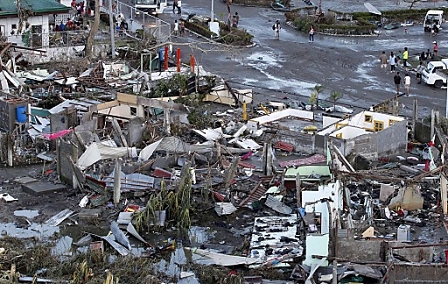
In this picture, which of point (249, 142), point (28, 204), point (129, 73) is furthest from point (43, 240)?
point (129, 73)

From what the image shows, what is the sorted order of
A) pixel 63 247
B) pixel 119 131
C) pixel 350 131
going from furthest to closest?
pixel 350 131, pixel 119 131, pixel 63 247

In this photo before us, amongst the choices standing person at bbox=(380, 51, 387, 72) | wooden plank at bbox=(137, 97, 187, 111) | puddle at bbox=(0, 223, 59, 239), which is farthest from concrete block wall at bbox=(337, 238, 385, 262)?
standing person at bbox=(380, 51, 387, 72)

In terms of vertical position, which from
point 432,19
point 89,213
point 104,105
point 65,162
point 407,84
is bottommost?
point 89,213

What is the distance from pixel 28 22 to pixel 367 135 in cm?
1963

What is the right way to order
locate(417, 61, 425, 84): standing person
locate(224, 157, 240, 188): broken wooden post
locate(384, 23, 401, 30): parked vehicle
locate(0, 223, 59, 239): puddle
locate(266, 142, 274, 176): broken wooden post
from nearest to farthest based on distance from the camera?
1. locate(0, 223, 59, 239): puddle
2. locate(224, 157, 240, 188): broken wooden post
3. locate(266, 142, 274, 176): broken wooden post
4. locate(417, 61, 425, 84): standing person
5. locate(384, 23, 401, 30): parked vehicle

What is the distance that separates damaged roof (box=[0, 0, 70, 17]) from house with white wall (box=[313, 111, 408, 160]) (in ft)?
57.3

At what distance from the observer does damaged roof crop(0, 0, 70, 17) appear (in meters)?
43.1

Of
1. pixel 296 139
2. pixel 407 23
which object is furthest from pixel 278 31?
pixel 296 139

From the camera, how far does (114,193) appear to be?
26.0 metres

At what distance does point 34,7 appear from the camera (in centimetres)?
4378

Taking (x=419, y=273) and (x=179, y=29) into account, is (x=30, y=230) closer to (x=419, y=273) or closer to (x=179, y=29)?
(x=419, y=273)

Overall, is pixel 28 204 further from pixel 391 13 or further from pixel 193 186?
pixel 391 13

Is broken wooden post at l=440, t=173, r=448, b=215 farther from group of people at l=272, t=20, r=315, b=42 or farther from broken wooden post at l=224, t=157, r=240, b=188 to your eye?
group of people at l=272, t=20, r=315, b=42

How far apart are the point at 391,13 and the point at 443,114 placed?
17693mm
